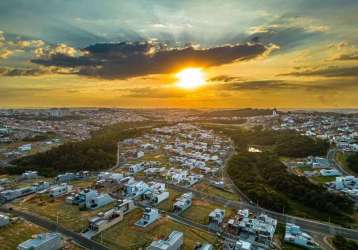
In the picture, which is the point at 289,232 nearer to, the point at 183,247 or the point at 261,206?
the point at 261,206

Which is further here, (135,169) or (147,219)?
(135,169)

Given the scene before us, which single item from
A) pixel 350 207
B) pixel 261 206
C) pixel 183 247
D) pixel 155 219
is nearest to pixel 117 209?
pixel 155 219

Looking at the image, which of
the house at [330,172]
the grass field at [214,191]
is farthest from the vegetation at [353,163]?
the grass field at [214,191]

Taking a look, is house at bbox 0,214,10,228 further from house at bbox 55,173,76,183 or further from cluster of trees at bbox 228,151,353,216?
cluster of trees at bbox 228,151,353,216

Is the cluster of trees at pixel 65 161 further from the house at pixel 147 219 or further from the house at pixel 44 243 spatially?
the house at pixel 44 243

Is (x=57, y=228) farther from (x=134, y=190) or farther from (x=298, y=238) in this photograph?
(x=298, y=238)

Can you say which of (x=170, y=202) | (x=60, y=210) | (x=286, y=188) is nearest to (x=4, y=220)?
(x=60, y=210)

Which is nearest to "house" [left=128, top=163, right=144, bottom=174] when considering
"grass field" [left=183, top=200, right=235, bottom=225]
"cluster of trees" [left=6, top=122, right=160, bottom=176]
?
"cluster of trees" [left=6, top=122, right=160, bottom=176]
